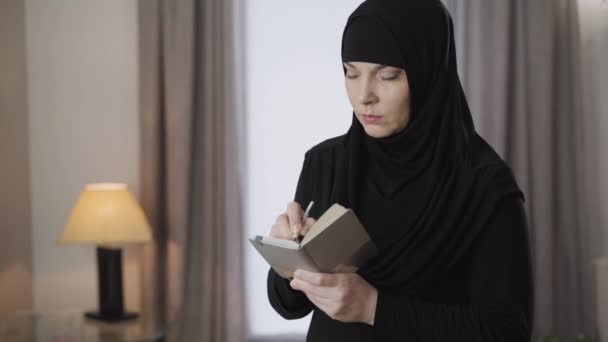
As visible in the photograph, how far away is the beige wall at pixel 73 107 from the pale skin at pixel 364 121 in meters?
2.22

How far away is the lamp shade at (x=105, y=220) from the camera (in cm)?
277

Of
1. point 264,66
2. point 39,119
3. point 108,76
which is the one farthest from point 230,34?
point 39,119

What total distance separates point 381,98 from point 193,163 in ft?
7.12

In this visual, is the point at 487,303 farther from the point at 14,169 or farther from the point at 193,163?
the point at 14,169

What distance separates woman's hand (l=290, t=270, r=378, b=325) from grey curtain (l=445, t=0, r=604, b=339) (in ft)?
7.26

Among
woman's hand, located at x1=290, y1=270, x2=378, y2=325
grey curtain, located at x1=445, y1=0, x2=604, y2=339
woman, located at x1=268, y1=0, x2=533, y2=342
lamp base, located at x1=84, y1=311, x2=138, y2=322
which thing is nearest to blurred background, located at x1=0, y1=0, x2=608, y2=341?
grey curtain, located at x1=445, y1=0, x2=604, y2=339

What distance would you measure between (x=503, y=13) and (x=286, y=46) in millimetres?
1063

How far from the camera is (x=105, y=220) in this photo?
2.79 meters

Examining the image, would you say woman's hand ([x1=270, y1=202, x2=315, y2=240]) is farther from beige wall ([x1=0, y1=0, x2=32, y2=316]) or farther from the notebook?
beige wall ([x1=0, y1=0, x2=32, y2=316])

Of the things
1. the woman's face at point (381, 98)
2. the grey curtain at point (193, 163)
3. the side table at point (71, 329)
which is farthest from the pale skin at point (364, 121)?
the grey curtain at point (193, 163)

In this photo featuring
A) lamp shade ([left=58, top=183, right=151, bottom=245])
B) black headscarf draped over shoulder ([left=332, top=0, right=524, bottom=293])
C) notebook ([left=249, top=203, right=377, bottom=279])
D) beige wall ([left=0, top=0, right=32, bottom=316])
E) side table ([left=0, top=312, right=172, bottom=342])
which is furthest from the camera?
beige wall ([left=0, top=0, right=32, bottom=316])

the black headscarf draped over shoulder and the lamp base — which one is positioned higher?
the black headscarf draped over shoulder

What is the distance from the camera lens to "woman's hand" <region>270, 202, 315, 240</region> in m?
1.14

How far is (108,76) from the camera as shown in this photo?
125 inches
